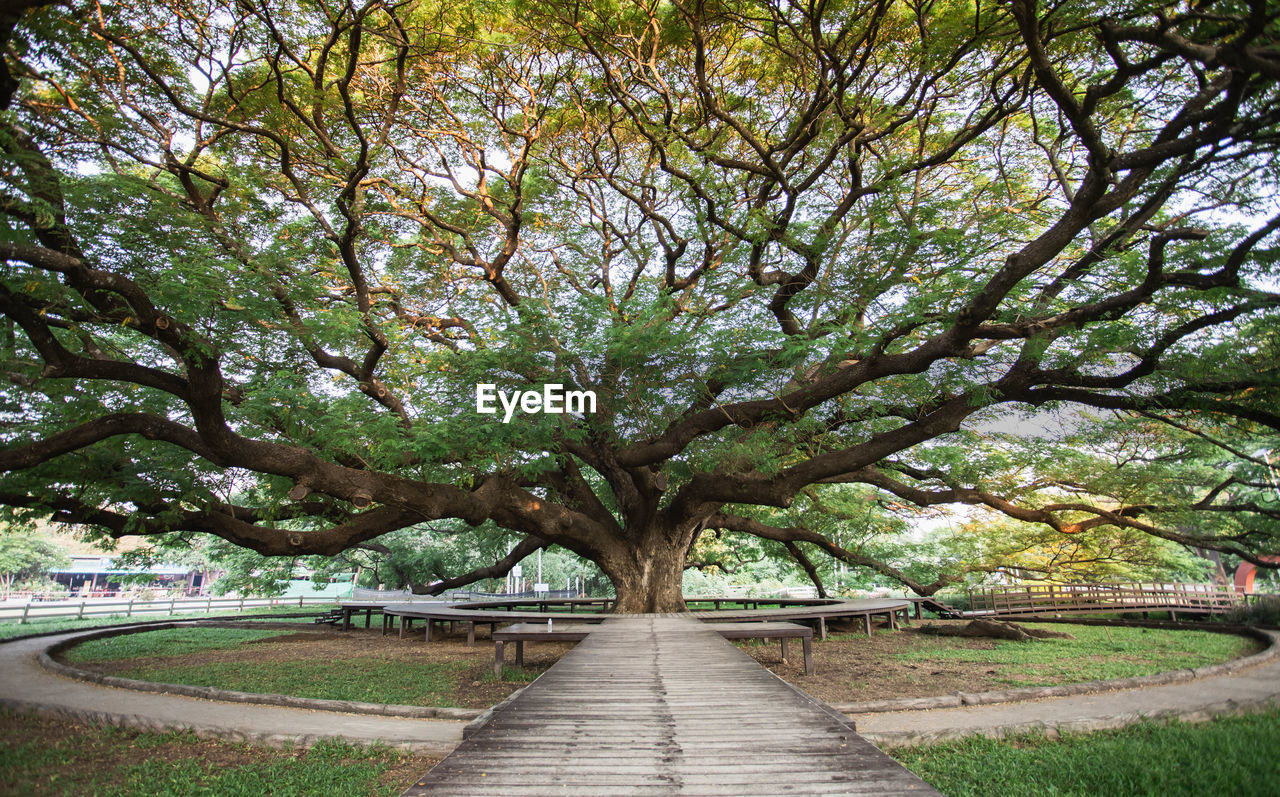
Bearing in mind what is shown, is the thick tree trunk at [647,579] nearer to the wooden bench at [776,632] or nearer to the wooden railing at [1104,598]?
the wooden bench at [776,632]

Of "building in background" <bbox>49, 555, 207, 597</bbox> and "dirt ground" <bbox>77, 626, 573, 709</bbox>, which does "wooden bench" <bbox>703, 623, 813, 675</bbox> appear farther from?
"building in background" <bbox>49, 555, 207, 597</bbox>

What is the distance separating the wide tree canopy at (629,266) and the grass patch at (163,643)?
220 cm

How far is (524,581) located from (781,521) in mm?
29384

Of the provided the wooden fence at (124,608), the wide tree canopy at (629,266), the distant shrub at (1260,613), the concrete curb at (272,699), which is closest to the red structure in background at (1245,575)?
the distant shrub at (1260,613)

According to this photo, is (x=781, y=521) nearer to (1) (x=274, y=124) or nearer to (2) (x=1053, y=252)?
(2) (x=1053, y=252)

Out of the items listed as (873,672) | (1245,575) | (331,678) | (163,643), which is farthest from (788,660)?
(1245,575)

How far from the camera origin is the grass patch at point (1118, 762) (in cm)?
369

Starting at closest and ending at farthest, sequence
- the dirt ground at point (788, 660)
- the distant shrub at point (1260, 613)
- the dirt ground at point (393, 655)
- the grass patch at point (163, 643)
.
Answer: the dirt ground at point (788, 660)
the dirt ground at point (393, 655)
the grass patch at point (163, 643)
the distant shrub at point (1260, 613)

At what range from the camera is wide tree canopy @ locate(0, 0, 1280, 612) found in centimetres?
600

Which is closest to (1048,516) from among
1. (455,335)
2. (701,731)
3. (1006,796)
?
(1006,796)

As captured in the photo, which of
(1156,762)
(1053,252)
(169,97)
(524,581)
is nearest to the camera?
(1156,762)

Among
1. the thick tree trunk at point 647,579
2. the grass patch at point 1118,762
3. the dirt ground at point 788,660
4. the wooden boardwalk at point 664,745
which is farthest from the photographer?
the thick tree trunk at point 647,579

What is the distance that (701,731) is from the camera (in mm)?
3689

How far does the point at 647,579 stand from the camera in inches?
479
